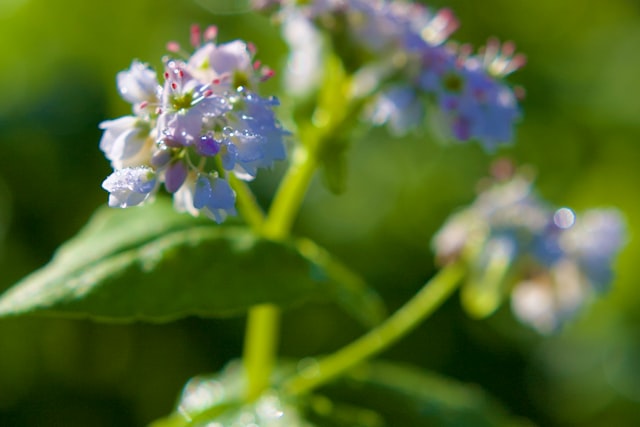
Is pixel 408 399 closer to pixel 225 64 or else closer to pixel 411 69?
pixel 411 69

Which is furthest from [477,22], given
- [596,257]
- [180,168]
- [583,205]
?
[180,168]

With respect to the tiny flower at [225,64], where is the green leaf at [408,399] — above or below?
below

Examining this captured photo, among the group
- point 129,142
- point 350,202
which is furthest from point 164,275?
point 350,202

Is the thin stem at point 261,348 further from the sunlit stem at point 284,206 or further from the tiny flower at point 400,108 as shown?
the tiny flower at point 400,108

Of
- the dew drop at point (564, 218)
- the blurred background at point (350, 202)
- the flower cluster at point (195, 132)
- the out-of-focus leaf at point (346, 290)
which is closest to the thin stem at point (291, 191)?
the out-of-focus leaf at point (346, 290)

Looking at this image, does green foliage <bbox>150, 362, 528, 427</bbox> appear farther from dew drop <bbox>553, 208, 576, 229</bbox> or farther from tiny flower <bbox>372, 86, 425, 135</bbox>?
tiny flower <bbox>372, 86, 425, 135</bbox>

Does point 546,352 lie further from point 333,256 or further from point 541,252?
point 541,252
